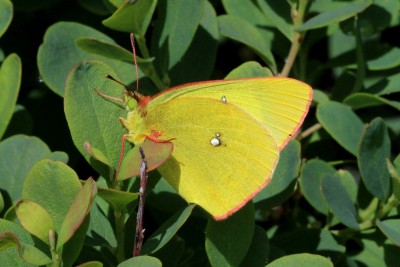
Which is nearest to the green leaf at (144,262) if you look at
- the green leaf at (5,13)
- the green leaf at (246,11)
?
the green leaf at (5,13)

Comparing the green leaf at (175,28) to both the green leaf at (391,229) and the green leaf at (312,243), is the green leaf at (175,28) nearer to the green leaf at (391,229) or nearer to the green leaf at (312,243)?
the green leaf at (312,243)

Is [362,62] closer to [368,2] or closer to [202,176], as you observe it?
[368,2]

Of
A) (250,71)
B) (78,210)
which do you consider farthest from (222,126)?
(78,210)

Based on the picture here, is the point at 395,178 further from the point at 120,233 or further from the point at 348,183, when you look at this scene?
the point at 120,233

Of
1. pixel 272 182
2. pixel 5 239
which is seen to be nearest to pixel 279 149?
pixel 272 182

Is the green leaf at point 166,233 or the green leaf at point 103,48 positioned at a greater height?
the green leaf at point 103,48

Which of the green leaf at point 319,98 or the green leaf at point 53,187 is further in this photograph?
the green leaf at point 319,98

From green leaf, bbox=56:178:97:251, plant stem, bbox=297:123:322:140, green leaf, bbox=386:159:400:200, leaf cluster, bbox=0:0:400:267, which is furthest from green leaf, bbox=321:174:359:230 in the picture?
green leaf, bbox=56:178:97:251
